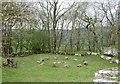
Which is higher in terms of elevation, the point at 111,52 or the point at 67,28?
the point at 67,28

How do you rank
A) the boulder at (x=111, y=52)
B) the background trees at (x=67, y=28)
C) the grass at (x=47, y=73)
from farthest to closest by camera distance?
the background trees at (x=67, y=28) → the boulder at (x=111, y=52) → the grass at (x=47, y=73)

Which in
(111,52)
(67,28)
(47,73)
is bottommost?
(47,73)

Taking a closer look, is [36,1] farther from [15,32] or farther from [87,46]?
[87,46]

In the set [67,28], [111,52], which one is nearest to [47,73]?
[111,52]

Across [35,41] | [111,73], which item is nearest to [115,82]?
[111,73]

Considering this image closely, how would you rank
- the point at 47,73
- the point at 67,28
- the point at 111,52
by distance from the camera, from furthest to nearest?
the point at 67,28, the point at 111,52, the point at 47,73

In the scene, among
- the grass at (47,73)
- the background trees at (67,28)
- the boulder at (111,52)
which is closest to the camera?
the grass at (47,73)

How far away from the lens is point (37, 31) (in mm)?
20453

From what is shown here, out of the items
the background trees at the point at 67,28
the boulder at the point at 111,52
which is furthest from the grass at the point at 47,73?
the background trees at the point at 67,28

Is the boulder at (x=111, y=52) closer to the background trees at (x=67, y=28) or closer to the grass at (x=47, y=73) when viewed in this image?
the grass at (x=47, y=73)

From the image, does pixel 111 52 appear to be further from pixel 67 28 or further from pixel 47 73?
pixel 67 28

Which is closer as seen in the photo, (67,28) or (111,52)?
(111,52)

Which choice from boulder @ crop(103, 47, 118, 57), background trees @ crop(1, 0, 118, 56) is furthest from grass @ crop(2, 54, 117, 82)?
background trees @ crop(1, 0, 118, 56)

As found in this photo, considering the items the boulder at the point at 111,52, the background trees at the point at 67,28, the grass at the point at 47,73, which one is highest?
the background trees at the point at 67,28
